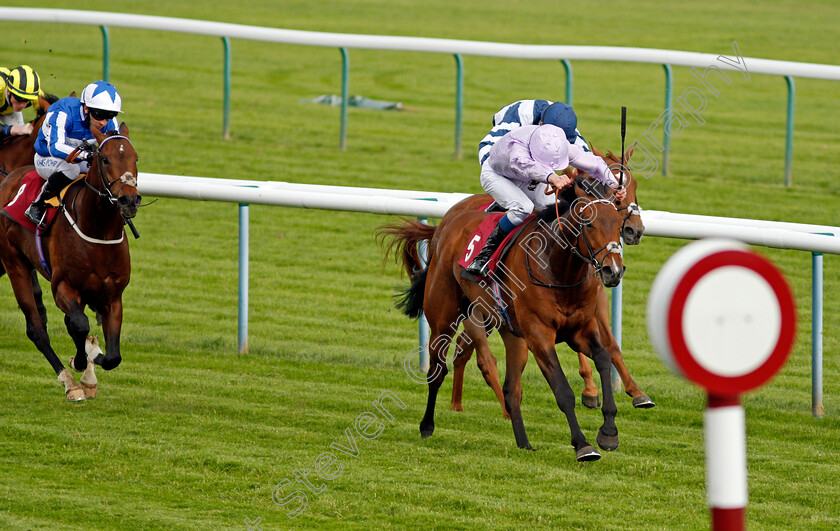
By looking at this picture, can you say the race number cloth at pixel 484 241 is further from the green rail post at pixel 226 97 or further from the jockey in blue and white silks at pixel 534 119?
the green rail post at pixel 226 97

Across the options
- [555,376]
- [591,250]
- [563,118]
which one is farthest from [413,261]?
[591,250]

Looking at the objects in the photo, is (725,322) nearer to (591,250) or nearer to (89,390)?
(591,250)

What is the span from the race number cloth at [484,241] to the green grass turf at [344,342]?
0.84 meters

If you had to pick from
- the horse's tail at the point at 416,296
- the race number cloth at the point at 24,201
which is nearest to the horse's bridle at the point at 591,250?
the horse's tail at the point at 416,296

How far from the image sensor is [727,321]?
135cm

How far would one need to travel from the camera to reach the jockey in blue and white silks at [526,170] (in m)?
4.82

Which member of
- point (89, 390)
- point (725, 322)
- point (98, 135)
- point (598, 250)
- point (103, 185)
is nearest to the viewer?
point (725, 322)

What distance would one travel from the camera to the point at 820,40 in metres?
18.6

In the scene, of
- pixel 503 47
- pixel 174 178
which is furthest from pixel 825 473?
pixel 503 47

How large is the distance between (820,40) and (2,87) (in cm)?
1512

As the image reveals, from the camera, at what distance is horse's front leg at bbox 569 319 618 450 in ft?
15.3

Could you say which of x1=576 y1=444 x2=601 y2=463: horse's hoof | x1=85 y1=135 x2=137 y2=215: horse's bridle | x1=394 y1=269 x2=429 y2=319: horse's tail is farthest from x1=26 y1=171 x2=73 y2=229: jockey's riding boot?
x1=576 y1=444 x2=601 y2=463: horse's hoof

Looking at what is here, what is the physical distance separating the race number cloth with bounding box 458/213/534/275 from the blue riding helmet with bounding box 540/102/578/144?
18.6 inches

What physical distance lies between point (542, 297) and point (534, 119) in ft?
3.54
